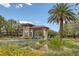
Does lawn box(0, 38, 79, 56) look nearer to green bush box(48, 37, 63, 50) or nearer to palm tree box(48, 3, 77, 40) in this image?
green bush box(48, 37, 63, 50)

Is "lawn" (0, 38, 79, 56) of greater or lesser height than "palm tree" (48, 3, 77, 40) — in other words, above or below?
below

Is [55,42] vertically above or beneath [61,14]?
beneath

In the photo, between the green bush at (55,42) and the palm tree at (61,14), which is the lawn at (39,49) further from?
the palm tree at (61,14)

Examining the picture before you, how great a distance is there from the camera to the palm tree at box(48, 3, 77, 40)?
1.95 meters

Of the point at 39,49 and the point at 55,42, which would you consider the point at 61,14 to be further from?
the point at 39,49

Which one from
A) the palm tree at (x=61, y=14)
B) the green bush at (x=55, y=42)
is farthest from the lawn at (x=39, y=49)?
the palm tree at (x=61, y=14)

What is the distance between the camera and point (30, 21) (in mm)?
1967

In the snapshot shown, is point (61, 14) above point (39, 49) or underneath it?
above

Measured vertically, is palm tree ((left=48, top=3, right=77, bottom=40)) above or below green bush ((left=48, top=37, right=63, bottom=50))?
above

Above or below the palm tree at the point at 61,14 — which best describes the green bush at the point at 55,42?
below

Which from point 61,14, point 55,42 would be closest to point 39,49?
point 55,42

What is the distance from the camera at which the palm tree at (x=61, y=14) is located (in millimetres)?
1947

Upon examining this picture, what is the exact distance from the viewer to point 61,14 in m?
1.96

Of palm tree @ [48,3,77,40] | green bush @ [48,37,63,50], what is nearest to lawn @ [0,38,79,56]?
green bush @ [48,37,63,50]
